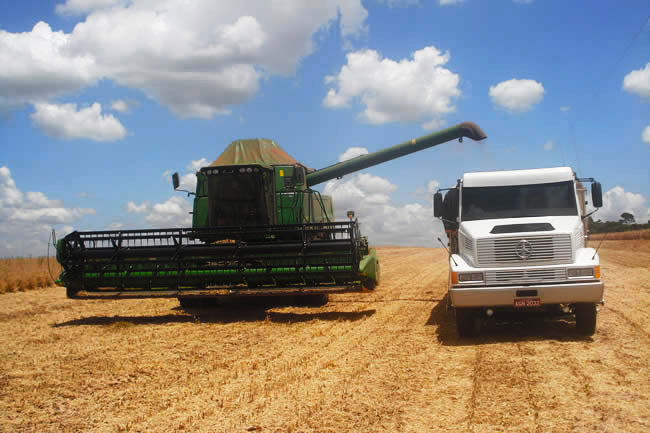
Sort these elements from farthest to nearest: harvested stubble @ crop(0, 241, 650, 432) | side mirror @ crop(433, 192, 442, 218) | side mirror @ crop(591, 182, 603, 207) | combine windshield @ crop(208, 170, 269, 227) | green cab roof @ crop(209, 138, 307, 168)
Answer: green cab roof @ crop(209, 138, 307, 168), combine windshield @ crop(208, 170, 269, 227), side mirror @ crop(433, 192, 442, 218), side mirror @ crop(591, 182, 603, 207), harvested stubble @ crop(0, 241, 650, 432)

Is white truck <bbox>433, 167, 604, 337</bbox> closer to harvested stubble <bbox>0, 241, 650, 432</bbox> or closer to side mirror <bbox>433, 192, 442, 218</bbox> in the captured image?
harvested stubble <bbox>0, 241, 650, 432</bbox>

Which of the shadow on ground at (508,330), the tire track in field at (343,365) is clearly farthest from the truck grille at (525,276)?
the tire track in field at (343,365)

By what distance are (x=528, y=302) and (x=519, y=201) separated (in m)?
1.99

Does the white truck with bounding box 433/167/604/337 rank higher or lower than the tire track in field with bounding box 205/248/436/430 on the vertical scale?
higher

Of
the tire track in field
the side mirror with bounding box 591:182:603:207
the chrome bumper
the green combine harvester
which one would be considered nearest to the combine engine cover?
the green combine harvester

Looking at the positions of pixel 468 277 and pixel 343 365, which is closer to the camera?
pixel 343 365

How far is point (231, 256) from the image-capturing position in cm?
1090

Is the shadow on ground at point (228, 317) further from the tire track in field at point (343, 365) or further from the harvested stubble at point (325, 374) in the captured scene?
the tire track in field at point (343, 365)

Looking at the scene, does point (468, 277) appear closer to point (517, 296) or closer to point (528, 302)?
point (517, 296)

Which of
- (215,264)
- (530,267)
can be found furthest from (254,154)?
(530,267)

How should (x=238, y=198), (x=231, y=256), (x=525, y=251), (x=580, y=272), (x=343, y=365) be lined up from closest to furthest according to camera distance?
(x=343, y=365) < (x=580, y=272) < (x=525, y=251) < (x=231, y=256) < (x=238, y=198)

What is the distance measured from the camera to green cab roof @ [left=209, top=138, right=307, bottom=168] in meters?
13.5

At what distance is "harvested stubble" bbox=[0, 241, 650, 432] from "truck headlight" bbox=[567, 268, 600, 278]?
0.90m

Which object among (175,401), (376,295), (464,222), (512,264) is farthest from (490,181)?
(175,401)
